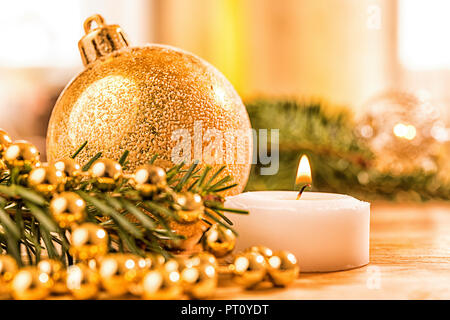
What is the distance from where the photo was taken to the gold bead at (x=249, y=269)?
0.31 meters

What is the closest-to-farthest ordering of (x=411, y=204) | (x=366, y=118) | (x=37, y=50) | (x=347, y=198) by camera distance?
(x=347, y=198), (x=411, y=204), (x=366, y=118), (x=37, y=50)

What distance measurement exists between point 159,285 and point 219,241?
0.07 meters

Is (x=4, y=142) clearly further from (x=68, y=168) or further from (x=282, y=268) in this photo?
(x=282, y=268)

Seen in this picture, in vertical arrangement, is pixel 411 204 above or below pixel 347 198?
below

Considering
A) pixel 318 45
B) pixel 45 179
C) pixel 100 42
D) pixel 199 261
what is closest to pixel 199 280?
pixel 199 261

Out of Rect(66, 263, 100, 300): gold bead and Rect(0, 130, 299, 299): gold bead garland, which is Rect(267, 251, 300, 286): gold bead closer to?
Rect(0, 130, 299, 299): gold bead garland

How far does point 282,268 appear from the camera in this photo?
1.04 feet

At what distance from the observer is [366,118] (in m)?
0.90

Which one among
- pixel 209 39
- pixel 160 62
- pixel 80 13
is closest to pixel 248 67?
pixel 209 39

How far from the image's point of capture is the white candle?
0.36 meters

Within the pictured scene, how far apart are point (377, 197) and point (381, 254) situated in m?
0.36

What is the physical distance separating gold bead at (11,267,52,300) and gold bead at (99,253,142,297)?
0.11 feet

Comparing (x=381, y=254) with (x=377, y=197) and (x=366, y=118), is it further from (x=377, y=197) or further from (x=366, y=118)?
(x=366, y=118)

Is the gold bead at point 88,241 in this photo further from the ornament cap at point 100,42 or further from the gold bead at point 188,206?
the ornament cap at point 100,42
